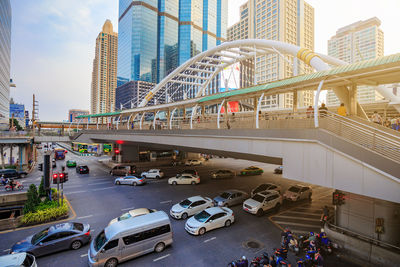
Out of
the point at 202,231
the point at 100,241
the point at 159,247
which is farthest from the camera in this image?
the point at 202,231

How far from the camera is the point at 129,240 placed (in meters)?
9.84

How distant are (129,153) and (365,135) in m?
36.9

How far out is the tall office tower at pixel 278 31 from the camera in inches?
3961

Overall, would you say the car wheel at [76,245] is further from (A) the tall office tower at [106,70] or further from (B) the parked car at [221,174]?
(A) the tall office tower at [106,70]

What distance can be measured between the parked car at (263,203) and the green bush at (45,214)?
46.4ft

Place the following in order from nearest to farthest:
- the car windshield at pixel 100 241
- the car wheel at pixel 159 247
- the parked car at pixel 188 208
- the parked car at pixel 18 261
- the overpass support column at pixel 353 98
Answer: the parked car at pixel 18 261 → the car windshield at pixel 100 241 → the overpass support column at pixel 353 98 → the car wheel at pixel 159 247 → the parked car at pixel 188 208

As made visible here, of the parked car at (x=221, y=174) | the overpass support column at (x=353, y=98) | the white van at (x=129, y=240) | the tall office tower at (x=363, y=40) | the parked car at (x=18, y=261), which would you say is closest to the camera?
the parked car at (x=18, y=261)

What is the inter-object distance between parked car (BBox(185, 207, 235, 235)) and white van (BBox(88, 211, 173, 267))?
76.5 inches

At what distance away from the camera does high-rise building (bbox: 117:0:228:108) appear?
117 meters

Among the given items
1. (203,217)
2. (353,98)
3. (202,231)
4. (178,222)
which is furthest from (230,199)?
(353,98)

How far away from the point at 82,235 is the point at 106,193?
33.8 ft

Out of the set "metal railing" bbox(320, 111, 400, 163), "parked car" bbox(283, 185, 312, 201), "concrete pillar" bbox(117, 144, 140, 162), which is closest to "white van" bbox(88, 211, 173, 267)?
"metal railing" bbox(320, 111, 400, 163)

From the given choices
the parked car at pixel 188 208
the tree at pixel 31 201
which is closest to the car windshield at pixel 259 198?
the parked car at pixel 188 208

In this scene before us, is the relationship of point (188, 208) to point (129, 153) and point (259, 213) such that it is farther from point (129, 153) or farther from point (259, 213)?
point (129, 153)
